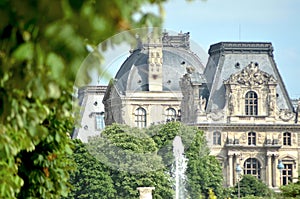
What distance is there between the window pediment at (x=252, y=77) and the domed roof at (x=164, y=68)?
10.0 feet

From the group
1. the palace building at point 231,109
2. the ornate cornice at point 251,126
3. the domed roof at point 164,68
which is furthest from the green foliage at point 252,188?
the ornate cornice at point 251,126

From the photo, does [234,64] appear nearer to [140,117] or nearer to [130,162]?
[140,117]

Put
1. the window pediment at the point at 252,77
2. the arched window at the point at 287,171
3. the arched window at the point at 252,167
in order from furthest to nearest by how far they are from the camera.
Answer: the arched window at the point at 252,167, the arched window at the point at 287,171, the window pediment at the point at 252,77

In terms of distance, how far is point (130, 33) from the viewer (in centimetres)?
589

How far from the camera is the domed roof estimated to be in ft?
261

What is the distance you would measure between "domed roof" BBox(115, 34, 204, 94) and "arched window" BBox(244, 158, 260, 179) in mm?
7626

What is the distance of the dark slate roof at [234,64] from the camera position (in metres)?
95.2

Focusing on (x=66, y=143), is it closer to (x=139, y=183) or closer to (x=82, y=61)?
(x=82, y=61)

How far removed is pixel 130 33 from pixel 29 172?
545cm

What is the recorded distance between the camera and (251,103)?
301 ft

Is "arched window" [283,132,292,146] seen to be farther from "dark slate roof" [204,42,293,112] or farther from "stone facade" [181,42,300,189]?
"dark slate roof" [204,42,293,112]

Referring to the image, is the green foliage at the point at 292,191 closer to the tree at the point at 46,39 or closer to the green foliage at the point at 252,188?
the tree at the point at 46,39

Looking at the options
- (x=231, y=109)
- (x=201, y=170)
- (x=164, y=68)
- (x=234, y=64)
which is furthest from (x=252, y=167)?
(x=201, y=170)

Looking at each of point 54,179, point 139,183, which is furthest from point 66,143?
point 139,183
